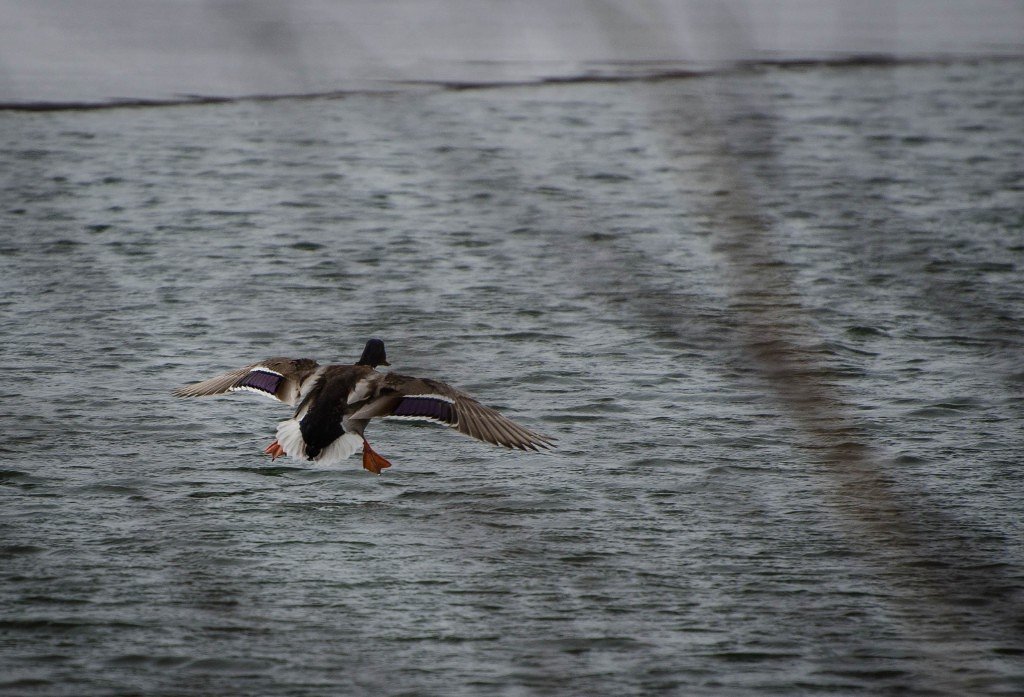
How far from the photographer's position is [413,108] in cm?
195

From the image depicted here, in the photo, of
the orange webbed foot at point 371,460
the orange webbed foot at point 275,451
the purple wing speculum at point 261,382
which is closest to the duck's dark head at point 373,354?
the purple wing speculum at point 261,382

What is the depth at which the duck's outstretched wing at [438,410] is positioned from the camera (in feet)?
22.4

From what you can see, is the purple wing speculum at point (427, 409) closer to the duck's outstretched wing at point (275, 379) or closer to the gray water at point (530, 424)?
the gray water at point (530, 424)

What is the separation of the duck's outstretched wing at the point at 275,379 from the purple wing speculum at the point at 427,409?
73cm

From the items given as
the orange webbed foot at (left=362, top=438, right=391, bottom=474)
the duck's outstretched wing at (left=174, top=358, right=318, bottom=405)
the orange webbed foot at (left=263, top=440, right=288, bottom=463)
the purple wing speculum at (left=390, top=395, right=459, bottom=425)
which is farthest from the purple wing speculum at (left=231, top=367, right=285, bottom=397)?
the purple wing speculum at (left=390, top=395, right=459, bottom=425)

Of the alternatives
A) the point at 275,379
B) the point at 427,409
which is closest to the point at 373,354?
the point at 275,379

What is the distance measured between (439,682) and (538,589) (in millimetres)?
867

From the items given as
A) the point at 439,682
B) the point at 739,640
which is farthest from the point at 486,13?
the point at 739,640

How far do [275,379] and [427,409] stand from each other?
1001 millimetres

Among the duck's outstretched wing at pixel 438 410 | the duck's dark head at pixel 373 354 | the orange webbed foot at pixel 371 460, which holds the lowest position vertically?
the orange webbed foot at pixel 371 460

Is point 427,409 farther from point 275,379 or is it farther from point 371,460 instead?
point 275,379

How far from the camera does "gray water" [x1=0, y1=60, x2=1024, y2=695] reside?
175 centimetres

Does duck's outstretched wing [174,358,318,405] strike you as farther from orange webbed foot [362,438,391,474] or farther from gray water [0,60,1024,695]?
orange webbed foot [362,438,391,474]

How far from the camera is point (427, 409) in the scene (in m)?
6.88
